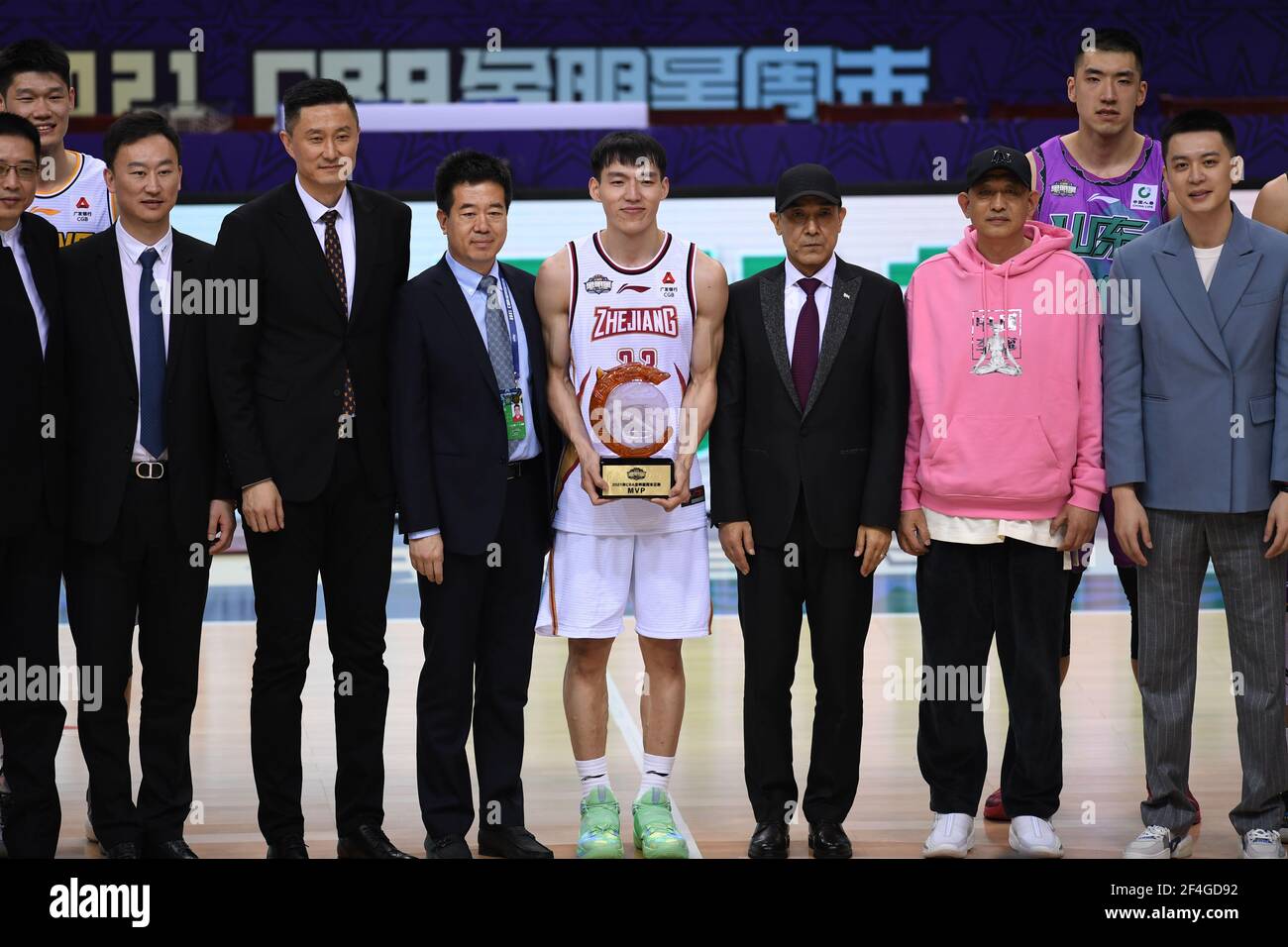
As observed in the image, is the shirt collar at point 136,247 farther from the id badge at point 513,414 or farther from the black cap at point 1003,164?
the black cap at point 1003,164

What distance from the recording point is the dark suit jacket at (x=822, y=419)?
416 cm

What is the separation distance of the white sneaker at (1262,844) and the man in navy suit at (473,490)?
180 centimetres

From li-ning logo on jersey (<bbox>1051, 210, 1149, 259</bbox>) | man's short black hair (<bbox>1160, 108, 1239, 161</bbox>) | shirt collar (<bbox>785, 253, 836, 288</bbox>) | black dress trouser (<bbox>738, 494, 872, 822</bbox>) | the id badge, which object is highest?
man's short black hair (<bbox>1160, 108, 1239, 161</bbox>)

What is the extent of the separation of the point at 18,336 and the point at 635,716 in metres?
2.80

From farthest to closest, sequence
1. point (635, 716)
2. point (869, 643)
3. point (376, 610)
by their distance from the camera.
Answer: point (869, 643) → point (635, 716) → point (376, 610)

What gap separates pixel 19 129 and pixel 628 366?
165 cm

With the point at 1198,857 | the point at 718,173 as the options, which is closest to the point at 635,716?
the point at 1198,857

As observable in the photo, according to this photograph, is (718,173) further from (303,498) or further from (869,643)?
(303,498)

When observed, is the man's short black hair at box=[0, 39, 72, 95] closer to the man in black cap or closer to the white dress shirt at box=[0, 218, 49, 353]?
the white dress shirt at box=[0, 218, 49, 353]

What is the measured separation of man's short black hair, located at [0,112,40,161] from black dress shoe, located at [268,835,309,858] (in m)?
1.85

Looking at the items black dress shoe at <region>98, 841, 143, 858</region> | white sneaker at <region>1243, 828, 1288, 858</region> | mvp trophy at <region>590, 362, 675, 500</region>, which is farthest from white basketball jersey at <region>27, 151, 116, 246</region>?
white sneaker at <region>1243, 828, 1288, 858</region>

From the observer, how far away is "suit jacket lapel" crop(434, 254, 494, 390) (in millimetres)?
4133

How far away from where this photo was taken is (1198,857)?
4105 mm

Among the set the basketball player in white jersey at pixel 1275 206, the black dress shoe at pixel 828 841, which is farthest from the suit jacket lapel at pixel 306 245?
the basketball player in white jersey at pixel 1275 206
